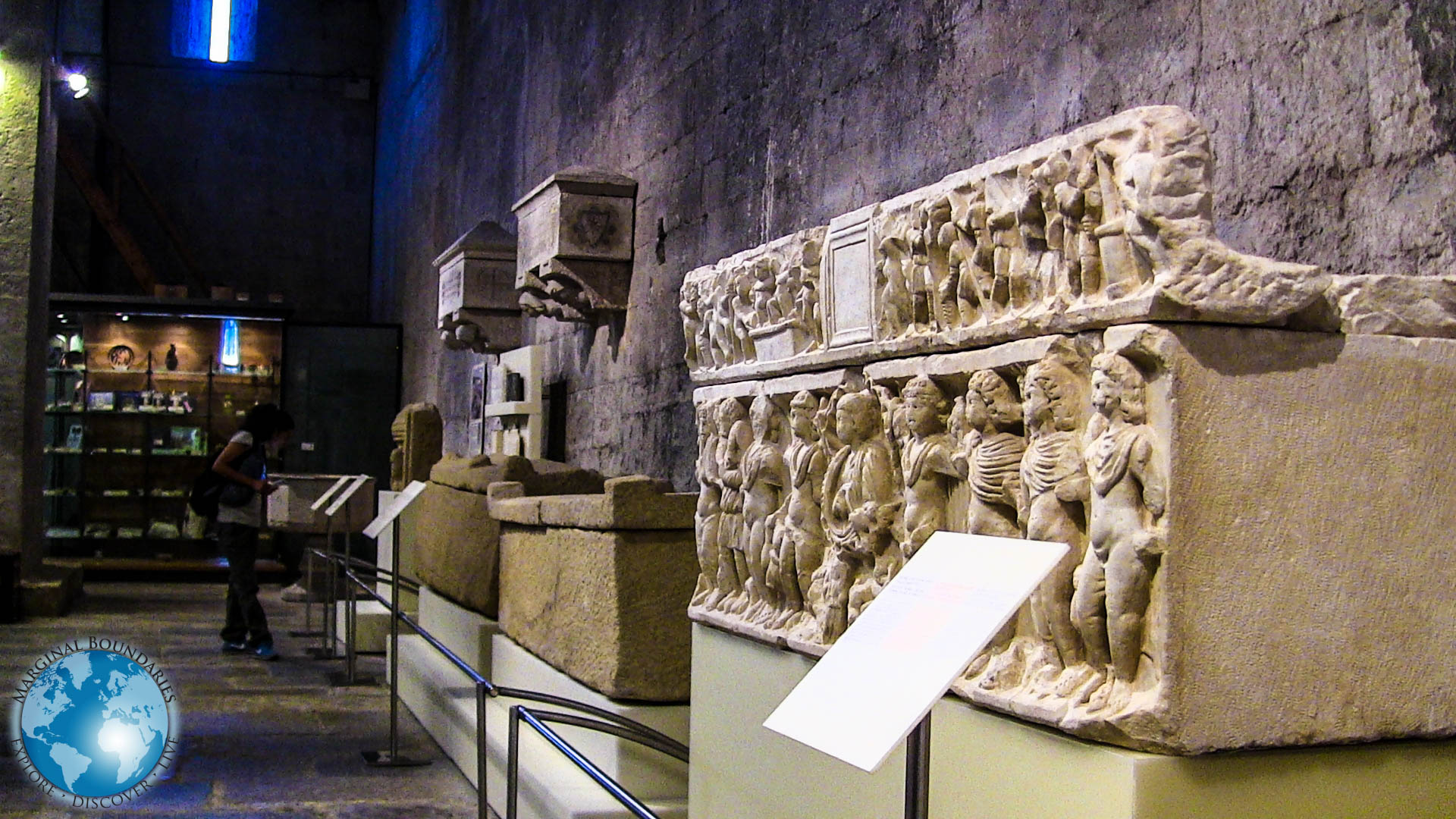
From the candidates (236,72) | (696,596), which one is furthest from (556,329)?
(236,72)

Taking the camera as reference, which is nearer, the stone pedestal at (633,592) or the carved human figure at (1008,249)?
the carved human figure at (1008,249)

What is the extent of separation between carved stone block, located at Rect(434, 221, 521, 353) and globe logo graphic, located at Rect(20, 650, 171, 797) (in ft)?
23.8

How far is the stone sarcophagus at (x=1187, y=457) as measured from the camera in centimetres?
243

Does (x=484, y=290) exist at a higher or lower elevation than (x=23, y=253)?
lower

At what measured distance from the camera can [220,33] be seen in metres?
19.2

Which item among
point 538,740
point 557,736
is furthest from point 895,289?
point 538,740

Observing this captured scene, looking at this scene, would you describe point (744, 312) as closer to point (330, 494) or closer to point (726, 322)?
point (726, 322)

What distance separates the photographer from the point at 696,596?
4.38 metres

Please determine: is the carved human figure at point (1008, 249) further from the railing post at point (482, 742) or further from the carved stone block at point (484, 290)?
the carved stone block at point (484, 290)

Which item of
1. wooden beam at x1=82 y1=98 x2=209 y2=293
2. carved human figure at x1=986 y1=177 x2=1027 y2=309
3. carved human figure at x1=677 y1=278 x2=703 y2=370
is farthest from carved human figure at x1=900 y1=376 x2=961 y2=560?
wooden beam at x1=82 y1=98 x2=209 y2=293

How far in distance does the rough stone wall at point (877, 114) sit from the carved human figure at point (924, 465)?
0.96 m

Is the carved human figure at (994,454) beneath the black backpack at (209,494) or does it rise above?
above

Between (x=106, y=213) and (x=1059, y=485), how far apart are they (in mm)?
17091

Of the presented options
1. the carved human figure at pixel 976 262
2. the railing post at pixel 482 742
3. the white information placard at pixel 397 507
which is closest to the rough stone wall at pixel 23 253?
the white information placard at pixel 397 507
